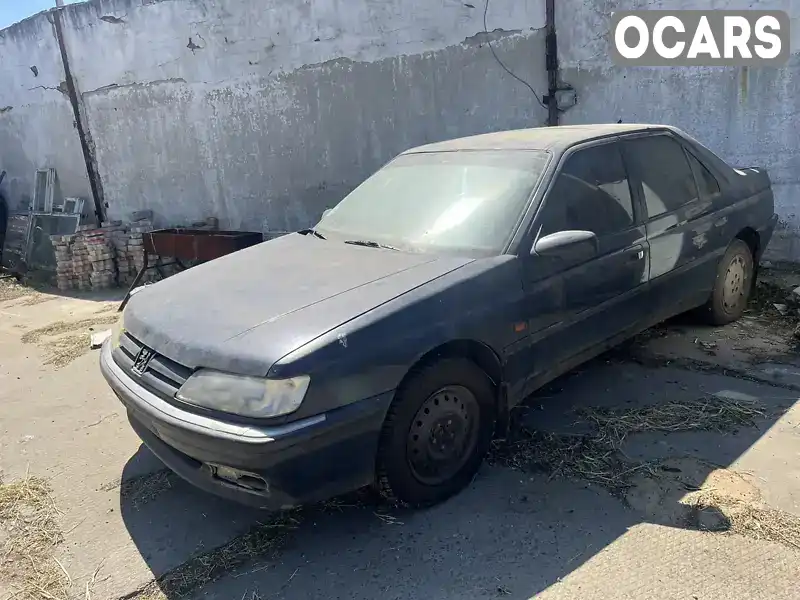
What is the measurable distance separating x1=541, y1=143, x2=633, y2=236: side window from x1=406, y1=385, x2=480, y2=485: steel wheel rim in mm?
969

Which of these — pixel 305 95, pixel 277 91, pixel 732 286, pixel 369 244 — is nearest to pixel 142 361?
pixel 369 244

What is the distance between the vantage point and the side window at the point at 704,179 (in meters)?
4.25

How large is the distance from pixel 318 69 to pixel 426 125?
5.71ft

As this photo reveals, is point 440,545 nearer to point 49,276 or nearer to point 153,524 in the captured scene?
point 153,524

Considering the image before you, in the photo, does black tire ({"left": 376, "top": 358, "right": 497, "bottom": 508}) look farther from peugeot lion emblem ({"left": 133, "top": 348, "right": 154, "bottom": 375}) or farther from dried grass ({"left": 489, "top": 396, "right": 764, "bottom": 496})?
peugeot lion emblem ({"left": 133, "top": 348, "right": 154, "bottom": 375})

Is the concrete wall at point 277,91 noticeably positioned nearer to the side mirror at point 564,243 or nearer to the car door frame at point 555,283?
the car door frame at point 555,283

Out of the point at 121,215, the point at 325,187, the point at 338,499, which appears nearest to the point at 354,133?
the point at 325,187

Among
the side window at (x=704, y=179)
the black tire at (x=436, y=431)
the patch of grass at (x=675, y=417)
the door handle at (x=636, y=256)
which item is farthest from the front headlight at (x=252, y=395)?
the side window at (x=704, y=179)

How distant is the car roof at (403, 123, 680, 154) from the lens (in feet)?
11.5

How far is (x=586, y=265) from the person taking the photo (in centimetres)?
336

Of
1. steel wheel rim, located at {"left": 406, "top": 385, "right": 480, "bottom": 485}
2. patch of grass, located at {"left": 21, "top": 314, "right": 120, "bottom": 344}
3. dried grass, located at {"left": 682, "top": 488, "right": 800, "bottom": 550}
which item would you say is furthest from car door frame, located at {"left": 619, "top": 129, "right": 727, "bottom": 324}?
patch of grass, located at {"left": 21, "top": 314, "right": 120, "bottom": 344}

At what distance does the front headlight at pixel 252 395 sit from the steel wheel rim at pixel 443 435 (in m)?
0.62

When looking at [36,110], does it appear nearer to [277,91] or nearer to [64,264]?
[64,264]

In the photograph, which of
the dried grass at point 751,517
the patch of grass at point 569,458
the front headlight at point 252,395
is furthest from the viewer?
the patch of grass at point 569,458
